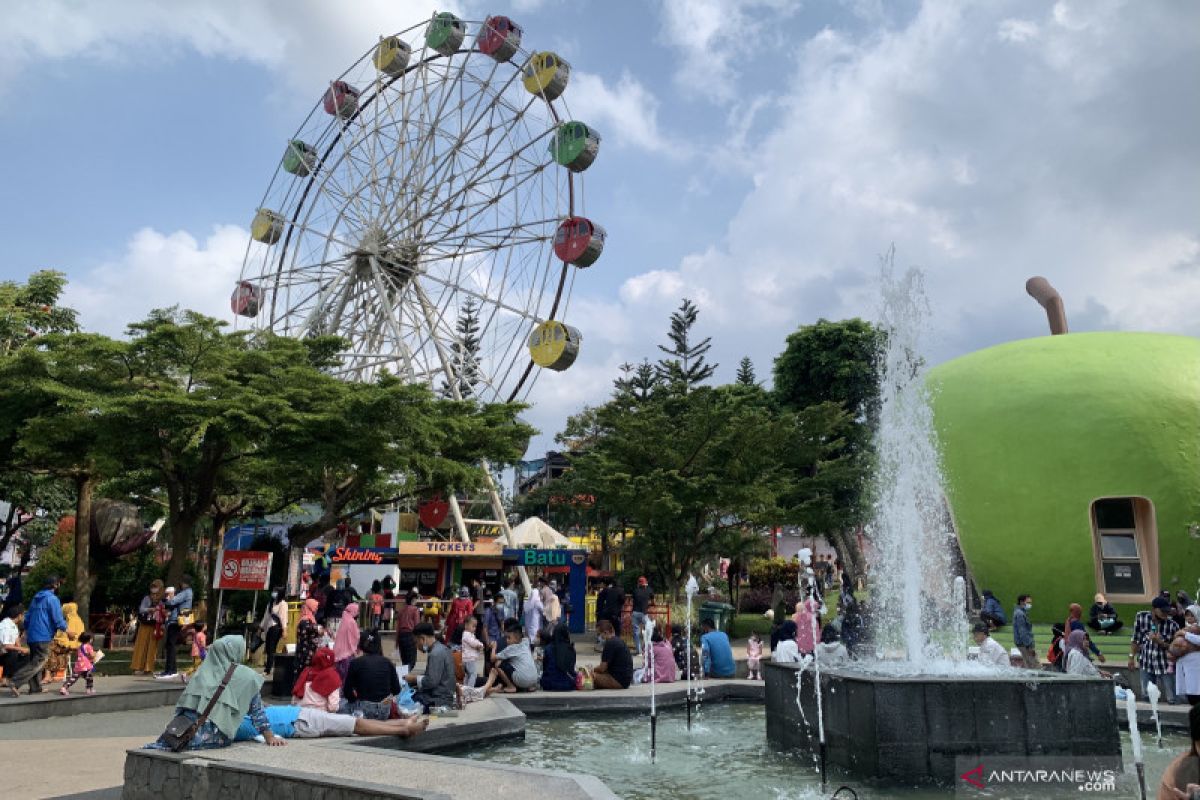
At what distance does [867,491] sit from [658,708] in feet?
53.5

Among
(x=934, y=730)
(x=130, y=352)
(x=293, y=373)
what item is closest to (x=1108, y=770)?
(x=934, y=730)

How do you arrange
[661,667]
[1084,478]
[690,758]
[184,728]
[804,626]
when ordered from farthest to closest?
[1084,478], [804,626], [661,667], [690,758], [184,728]

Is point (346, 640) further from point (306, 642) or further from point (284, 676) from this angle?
point (284, 676)

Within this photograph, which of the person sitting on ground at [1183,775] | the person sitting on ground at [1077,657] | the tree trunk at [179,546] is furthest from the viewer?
the tree trunk at [179,546]

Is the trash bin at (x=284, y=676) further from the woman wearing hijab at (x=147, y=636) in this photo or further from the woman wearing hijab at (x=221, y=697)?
the woman wearing hijab at (x=221, y=697)

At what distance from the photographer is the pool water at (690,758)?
6.63 metres

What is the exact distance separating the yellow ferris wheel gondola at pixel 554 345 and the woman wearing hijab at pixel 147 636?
13961 millimetres

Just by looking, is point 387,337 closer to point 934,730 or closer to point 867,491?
point 867,491

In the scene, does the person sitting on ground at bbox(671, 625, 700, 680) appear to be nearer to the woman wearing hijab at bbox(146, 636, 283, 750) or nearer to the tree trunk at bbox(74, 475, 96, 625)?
the woman wearing hijab at bbox(146, 636, 283, 750)

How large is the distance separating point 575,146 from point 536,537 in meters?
12.1

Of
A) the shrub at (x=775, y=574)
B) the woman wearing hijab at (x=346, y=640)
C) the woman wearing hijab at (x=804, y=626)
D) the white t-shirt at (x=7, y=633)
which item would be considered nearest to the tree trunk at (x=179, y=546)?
the white t-shirt at (x=7, y=633)

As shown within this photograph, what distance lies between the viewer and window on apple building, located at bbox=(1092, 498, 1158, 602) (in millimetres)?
18062

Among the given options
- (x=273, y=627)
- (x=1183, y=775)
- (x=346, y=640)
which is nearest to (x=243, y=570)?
(x=273, y=627)

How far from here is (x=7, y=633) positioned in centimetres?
967
